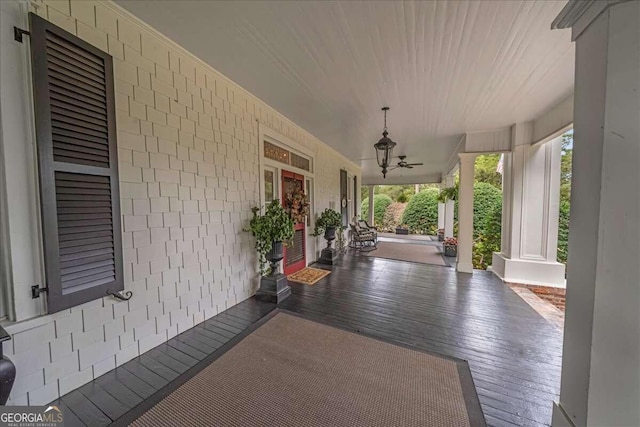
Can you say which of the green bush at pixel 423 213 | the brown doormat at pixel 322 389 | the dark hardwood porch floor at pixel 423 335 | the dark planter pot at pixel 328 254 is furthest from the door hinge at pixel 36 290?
the green bush at pixel 423 213

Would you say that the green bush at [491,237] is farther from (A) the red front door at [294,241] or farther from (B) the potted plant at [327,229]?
(A) the red front door at [294,241]

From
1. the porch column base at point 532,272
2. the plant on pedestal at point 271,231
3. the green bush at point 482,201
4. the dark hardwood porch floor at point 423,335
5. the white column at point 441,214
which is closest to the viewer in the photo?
the dark hardwood porch floor at point 423,335

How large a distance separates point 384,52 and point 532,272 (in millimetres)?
4355

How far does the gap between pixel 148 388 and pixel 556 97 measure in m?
5.44

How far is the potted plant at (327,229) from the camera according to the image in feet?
17.5

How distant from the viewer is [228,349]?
82.9 inches

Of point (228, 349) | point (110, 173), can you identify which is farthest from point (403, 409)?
point (110, 173)

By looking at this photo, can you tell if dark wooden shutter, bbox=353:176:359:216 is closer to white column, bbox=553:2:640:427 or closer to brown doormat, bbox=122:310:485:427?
brown doormat, bbox=122:310:485:427

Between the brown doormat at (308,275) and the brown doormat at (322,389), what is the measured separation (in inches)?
70.7

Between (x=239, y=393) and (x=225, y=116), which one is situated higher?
(x=225, y=116)

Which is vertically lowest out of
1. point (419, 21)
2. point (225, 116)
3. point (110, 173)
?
point (110, 173)

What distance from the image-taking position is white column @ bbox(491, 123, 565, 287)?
12.5 ft

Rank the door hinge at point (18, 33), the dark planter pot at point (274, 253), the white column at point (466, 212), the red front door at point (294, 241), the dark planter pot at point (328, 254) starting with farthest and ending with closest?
the dark planter pot at point (328, 254) → the white column at point (466, 212) → the red front door at point (294, 241) → the dark planter pot at point (274, 253) → the door hinge at point (18, 33)

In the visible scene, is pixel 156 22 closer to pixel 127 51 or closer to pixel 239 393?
pixel 127 51
